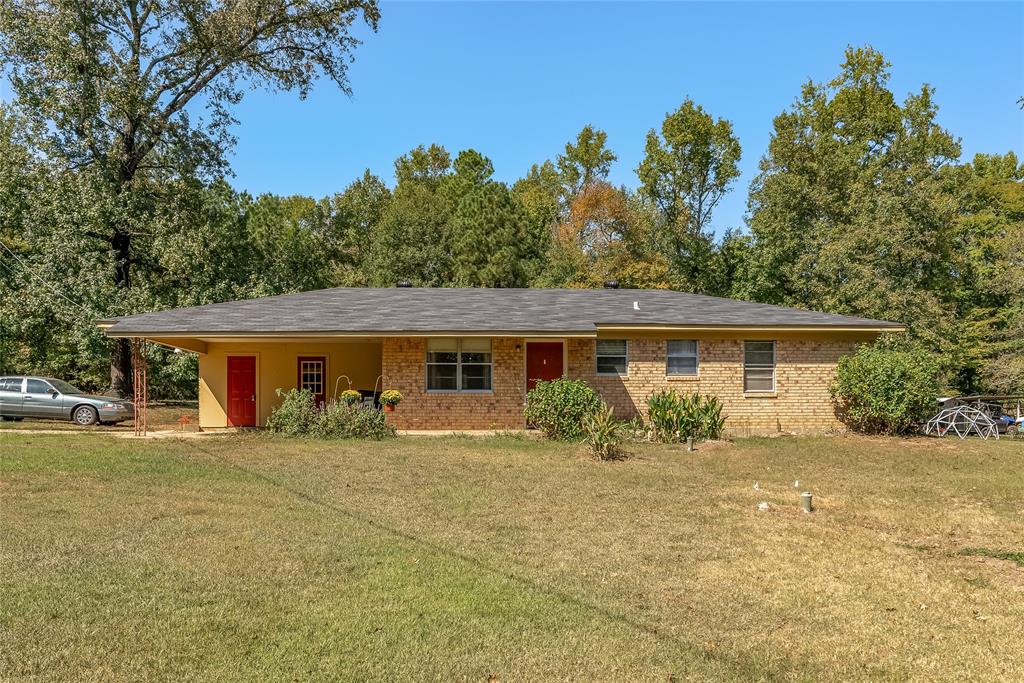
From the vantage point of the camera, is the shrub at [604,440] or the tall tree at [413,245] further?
the tall tree at [413,245]

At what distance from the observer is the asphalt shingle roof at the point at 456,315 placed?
17.2 m

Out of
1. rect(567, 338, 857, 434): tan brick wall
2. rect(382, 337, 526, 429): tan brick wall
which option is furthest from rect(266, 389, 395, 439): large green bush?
rect(567, 338, 857, 434): tan brick wall

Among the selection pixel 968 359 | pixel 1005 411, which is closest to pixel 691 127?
pixel 968 359

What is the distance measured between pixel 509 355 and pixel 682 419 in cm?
459

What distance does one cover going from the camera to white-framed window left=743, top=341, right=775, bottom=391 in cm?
1908

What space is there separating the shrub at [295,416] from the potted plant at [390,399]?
1640mm

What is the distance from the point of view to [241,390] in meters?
19.5

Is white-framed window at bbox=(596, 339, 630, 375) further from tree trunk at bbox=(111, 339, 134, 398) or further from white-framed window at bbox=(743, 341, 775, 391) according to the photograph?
tree trunk at bbox=(111, 339, 134, 398)

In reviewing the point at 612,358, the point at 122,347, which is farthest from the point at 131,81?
the point at 612,358

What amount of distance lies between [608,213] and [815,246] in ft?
32.9

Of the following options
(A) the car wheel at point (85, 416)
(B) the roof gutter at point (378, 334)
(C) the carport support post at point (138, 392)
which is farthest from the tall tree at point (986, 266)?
(A) the car wheel at point (85, 416)

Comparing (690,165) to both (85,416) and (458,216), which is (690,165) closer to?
(458,216)

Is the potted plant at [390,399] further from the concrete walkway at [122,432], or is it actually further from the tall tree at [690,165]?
the tall tree at [690,165]

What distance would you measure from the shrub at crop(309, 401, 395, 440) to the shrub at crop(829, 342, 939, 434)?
11500mm
